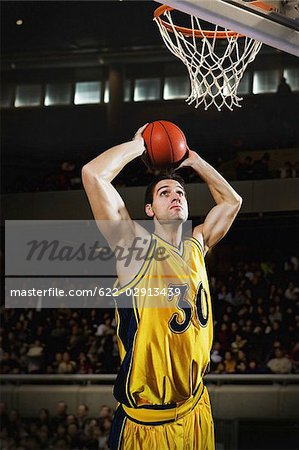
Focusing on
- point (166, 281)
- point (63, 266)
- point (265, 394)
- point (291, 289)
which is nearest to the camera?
point (166, 281)

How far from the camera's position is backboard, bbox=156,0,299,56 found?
22.1 ft

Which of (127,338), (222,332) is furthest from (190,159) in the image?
(222,332)

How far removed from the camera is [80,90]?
1018cm

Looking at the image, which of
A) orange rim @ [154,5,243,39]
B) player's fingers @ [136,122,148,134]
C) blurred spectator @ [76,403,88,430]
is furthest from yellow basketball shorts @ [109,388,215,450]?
orange rim @ [154,5,243,39]

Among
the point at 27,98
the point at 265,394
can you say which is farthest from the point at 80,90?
the point at 265,394

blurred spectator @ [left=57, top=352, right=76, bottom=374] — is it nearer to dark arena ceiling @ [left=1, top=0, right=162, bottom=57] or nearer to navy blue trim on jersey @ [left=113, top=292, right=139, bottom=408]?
navy blue trim on jersey @ [left=113, top=292, right=139, bottom=408]

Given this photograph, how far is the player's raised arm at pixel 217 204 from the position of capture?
843cm

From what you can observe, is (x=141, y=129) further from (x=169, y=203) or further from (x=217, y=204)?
(x=217, y=204)

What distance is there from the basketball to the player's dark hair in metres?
0.08

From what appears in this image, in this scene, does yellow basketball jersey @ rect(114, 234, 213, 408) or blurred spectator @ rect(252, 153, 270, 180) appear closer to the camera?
yellow basketball jersey @ rect(114, 234, 213, 408)

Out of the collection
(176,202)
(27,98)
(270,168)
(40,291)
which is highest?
(27,98)

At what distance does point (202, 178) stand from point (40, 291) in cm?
176

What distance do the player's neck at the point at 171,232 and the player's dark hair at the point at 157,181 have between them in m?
0.24

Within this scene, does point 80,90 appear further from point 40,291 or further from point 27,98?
point 40,291
